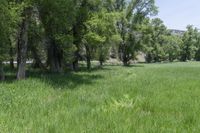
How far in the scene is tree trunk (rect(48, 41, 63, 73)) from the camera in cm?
3103

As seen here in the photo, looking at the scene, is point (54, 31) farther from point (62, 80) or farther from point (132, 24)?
point (132, 24)

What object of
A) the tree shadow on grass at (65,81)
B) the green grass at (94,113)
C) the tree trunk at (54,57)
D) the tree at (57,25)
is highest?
the tree at (57,25)

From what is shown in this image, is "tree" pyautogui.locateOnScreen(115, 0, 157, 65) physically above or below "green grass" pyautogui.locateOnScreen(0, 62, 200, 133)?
above

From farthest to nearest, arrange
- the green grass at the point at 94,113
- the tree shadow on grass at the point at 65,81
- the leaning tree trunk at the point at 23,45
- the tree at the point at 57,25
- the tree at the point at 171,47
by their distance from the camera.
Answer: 1. the tree at the point at 171,47
2. the tree at the point at 57,25
3. the leaning tree trunk at the point at 23,45
4. the tree shadow on grass at the point at 65,81
5. the green grass at the point at 94,113

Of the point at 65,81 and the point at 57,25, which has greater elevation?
the point at 57,25

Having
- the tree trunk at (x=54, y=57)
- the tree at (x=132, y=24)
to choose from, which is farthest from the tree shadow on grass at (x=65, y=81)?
the tree at (x=132, y=24)

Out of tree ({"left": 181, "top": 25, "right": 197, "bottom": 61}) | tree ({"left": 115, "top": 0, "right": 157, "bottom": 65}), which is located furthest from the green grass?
tree ({"left": 181, "top": 25, "right": 197, "bottom": 61})

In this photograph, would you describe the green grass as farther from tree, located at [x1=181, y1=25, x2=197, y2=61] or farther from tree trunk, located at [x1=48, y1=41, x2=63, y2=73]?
tree, located at [x1=181, y1=25, x2=197, y2=61]

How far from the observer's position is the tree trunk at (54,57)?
102 feet

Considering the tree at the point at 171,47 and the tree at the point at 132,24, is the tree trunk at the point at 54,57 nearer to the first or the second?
the tree at the point at 132,24

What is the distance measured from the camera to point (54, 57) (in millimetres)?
31500

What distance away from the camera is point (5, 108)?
36.1ft

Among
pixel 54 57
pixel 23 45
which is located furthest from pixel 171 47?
pixel 23 45

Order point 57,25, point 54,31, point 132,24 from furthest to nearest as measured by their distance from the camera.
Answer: point 132,24 < point 54,31 < point 57,25
